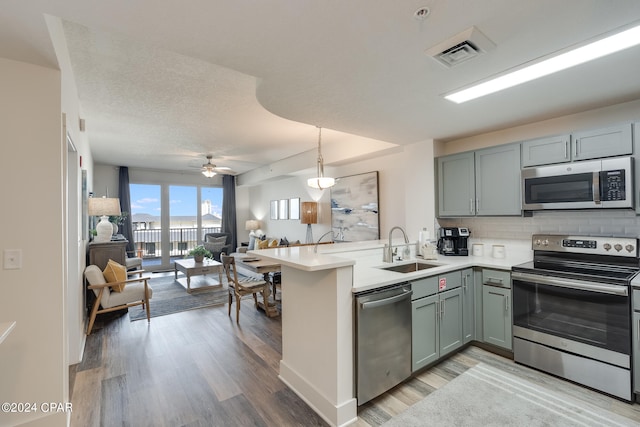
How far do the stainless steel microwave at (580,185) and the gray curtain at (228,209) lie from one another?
797 cm

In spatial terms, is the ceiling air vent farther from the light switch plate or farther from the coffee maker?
the light switch plate

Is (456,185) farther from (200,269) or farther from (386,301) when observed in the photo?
(200,269)

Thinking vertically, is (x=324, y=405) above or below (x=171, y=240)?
below

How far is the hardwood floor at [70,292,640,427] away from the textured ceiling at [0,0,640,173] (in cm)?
246

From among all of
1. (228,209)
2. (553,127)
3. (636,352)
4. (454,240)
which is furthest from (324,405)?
(228,209)

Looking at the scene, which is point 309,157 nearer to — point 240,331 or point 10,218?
point 240,331

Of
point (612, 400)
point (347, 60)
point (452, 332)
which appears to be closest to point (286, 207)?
point (452, 332)

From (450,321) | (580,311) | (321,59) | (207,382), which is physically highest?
(321,59)

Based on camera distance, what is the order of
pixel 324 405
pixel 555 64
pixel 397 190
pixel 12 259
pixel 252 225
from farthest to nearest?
pixel 252 225
pixel 397 190
pixel 324 405
pixel 555 64
pixel 12 259

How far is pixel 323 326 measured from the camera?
2148 millimetres

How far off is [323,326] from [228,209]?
305 inches

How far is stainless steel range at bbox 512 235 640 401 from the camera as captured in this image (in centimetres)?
222

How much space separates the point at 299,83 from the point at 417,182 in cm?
242

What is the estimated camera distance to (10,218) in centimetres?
183
